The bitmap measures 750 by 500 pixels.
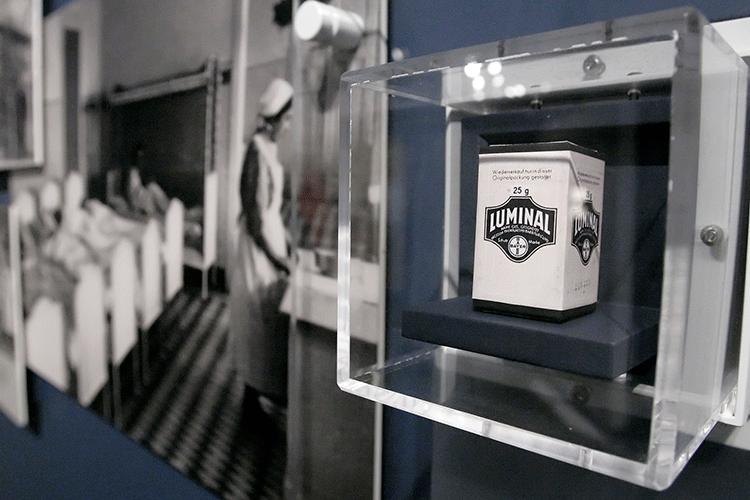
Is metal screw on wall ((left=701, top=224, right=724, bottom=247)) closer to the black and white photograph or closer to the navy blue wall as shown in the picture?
the black and white photograph

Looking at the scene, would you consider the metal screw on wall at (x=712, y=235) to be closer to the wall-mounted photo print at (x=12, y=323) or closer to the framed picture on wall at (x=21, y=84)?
the framed picture on wall at (x=21, y=84)

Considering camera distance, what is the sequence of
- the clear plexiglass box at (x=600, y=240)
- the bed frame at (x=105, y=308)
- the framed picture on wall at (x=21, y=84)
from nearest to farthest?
1. the clear plexiglass box at (x=600, y=240)
2. the bed frame at (x=105, y=308)
3. the framed picture on wall at (x=21, y=84)

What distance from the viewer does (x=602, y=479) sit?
50 centimetres

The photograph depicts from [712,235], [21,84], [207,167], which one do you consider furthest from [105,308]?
[712,235]

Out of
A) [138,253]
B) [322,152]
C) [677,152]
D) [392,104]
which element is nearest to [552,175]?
[677,152]

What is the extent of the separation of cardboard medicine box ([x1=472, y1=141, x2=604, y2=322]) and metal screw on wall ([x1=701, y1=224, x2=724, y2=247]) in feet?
0.26

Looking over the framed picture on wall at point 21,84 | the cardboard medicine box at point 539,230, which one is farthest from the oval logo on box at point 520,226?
the framed picture on wall at point 21,84

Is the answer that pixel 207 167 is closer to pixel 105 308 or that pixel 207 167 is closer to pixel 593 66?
pixel 105 308

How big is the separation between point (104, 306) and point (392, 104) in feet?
3.01

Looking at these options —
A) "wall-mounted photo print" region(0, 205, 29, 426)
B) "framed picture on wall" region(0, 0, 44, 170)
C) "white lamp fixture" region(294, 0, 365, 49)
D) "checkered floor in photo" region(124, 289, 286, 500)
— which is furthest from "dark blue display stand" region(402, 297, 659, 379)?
"wall-mounted photo print" region(0, 205, 29, 426)

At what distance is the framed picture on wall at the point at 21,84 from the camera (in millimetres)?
1331

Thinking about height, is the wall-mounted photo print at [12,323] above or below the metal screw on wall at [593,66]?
below

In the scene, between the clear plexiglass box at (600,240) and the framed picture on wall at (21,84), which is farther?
the framed picture on wall at (21,84)

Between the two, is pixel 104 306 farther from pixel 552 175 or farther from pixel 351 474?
pixel 552 175
